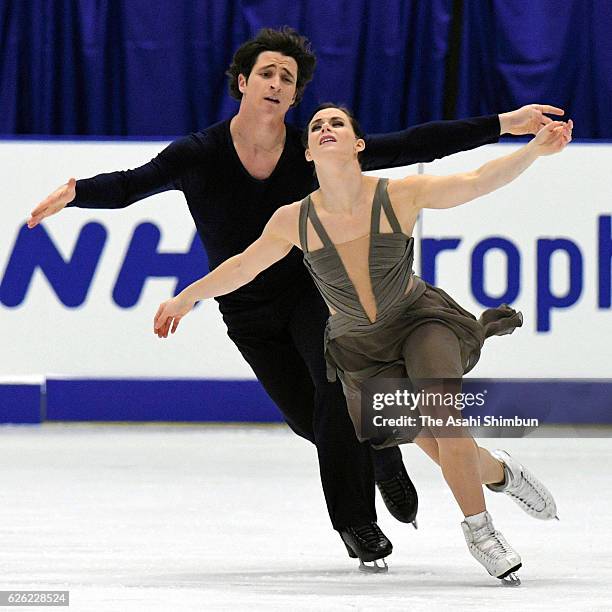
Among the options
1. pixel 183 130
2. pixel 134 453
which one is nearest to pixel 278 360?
pixel 134 453

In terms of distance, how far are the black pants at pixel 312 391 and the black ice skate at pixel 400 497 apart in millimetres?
34

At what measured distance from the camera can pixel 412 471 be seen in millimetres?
5609

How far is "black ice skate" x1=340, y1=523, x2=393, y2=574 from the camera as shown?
3479 mm

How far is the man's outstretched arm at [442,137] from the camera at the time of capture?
3654mm

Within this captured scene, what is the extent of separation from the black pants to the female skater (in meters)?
0.11

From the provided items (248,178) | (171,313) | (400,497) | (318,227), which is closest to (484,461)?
(400,497)

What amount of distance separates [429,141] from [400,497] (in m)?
0.94

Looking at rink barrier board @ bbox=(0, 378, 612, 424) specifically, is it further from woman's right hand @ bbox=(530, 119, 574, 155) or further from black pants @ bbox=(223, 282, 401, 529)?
woman's right hand @ bbox=(530, 119, 574, 155)

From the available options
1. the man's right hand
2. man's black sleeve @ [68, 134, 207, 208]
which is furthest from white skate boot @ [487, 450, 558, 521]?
the man's right hand

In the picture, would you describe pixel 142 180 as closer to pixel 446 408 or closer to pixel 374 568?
pixel 446 408

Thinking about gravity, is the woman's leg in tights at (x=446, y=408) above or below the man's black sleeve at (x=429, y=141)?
below

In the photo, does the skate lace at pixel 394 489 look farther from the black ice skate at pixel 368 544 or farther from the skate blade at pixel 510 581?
the skate blade at pixel 510 581

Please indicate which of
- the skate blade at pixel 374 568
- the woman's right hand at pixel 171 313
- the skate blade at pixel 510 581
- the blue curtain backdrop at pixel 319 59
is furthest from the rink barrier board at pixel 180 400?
the skate blade at pixel 510 581

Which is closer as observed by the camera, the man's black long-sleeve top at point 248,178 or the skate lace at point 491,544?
the skate lace at point 491,544
